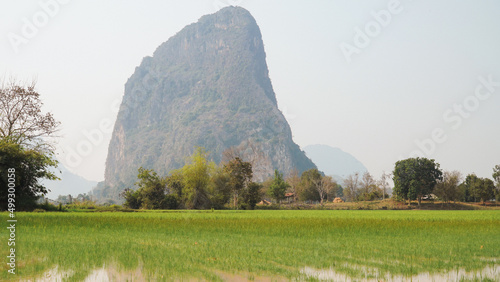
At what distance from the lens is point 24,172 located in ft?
94.1

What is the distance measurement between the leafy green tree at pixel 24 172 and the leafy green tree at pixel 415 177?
70121 millimetres

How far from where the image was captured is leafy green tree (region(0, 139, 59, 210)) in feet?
86.8

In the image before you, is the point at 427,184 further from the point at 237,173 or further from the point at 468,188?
the point at 237,173

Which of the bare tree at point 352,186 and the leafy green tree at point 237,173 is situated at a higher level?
the leafy green tree at point 237,173

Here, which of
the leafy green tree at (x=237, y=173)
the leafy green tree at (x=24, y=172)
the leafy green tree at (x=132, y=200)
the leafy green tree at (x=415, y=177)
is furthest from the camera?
the leafy green tree at (x=415, y=177)

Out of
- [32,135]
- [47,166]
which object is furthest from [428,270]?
[32,135]

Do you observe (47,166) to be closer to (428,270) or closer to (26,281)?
(26,281)

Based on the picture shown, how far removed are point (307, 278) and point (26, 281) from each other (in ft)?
14.6

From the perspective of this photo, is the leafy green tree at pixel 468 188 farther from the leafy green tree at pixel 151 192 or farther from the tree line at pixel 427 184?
the leafy green tree at pixel 151 192

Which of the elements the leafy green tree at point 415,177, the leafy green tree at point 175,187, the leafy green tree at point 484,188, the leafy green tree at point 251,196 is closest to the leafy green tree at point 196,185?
the leafy green tree at point 175,187

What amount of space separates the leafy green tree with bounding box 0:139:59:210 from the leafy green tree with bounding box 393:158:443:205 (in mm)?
70121

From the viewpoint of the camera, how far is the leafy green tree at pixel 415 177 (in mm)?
78000

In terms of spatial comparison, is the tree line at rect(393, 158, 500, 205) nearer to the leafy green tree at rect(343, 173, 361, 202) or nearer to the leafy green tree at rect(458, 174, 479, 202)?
the leafy green tree at rect(458, 174, 479, 202)

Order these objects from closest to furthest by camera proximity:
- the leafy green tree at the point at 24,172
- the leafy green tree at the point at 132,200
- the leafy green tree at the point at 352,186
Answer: the leafy green tree at the point at 24,172
the leafy green tree at the point at 132,200
the leafy green tree at the point at 352,186
